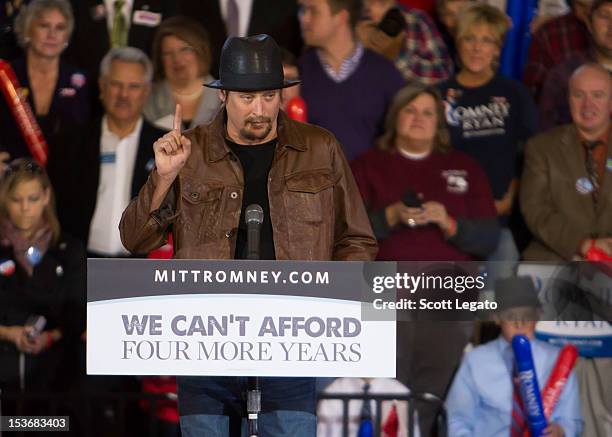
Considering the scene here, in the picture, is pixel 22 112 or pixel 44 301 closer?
pixel 44 301

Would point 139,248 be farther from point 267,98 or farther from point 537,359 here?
point 537,359

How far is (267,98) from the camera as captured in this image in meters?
4.46

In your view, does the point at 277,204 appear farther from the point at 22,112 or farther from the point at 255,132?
the point at 22,112

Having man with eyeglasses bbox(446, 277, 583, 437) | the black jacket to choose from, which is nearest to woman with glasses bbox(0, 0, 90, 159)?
the black jacket

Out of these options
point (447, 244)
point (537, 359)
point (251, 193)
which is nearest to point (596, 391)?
point (537, 359)

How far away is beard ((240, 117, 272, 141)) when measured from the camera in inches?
176

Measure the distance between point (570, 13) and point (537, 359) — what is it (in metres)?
1.48

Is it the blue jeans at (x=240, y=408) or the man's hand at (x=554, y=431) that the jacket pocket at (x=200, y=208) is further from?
the man's hand at (x=554, y=431)

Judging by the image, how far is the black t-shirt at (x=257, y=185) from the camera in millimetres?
4469

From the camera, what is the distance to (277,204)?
176 inches

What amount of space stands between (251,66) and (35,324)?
65.8 inches

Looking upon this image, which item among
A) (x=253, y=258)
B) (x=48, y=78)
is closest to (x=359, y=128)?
(x=48, y=78)

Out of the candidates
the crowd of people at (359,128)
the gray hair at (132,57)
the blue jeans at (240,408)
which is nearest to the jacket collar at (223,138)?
the blue jeans at (240,408)

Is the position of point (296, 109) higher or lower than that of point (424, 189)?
higher
